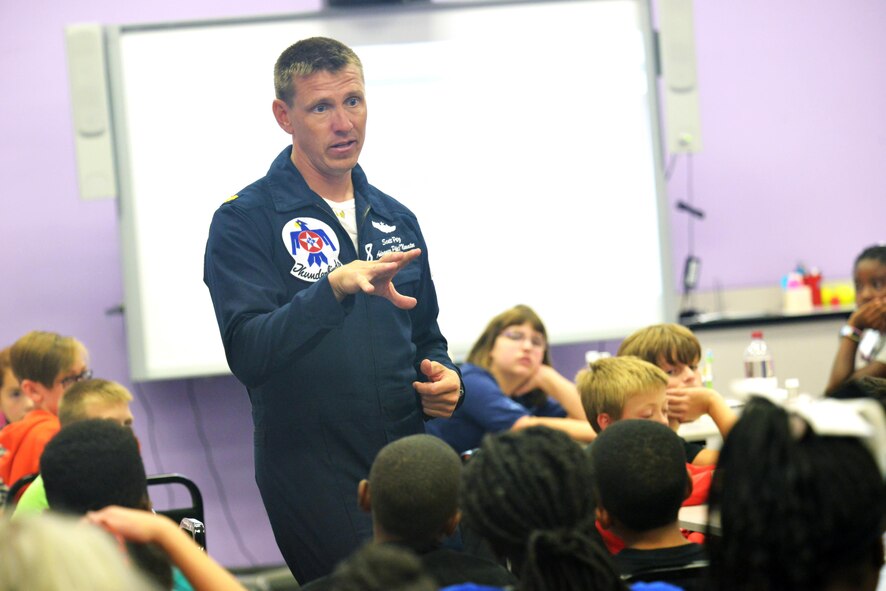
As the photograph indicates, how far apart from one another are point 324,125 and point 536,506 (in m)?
1.11

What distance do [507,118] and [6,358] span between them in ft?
7.66

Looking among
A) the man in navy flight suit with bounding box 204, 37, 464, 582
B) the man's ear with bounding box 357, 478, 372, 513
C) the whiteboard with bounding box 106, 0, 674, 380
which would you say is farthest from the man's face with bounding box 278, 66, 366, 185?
the whiteboard with bounding box 106, 0, 674, 380

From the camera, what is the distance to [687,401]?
3.07 meters

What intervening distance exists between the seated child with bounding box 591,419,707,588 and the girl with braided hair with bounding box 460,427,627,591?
0.23 m

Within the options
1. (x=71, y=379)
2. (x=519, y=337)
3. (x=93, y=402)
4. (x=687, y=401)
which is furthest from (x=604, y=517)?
(x=71, y=379)

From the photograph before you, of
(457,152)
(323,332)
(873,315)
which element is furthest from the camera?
(457,152)

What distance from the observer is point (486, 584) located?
1750mm

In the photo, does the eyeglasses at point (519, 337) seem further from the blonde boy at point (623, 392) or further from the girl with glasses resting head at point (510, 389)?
the blonde boy at point (623, 392)

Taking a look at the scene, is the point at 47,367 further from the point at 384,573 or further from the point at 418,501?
the point at 384,573

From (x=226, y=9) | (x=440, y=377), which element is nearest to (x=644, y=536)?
(x=440, y=377)

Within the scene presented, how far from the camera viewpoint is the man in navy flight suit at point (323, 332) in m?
2.21

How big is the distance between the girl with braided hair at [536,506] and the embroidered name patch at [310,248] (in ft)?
2.44

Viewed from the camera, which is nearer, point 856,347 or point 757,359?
point 856,347

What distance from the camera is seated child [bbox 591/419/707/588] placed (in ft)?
6.15
